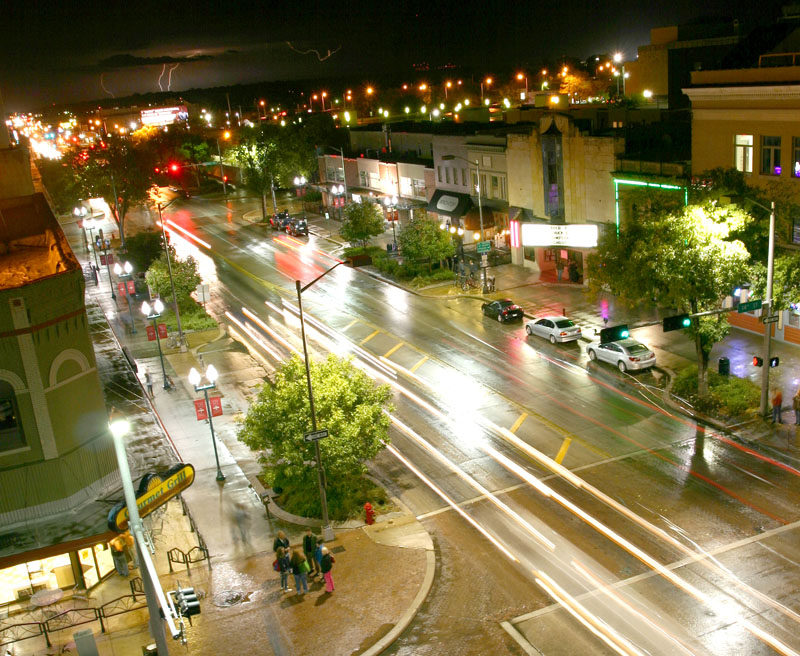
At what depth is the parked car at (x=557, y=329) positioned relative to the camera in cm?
4059

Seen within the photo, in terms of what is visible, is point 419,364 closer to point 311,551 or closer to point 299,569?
point 311,551

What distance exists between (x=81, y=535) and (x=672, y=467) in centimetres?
1856

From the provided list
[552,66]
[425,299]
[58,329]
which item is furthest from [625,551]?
[552,66]

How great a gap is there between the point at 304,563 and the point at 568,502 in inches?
348

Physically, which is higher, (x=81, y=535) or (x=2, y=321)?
(x=2, y=321)

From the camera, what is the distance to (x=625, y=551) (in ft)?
73.1

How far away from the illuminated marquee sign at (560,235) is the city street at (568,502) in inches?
381

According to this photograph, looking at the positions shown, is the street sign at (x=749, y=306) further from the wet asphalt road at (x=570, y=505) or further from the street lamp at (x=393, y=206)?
the street lamp at (x=393, y=206)

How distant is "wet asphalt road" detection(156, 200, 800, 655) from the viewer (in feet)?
62.9

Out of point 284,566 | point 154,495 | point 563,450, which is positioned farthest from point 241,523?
point 563,450

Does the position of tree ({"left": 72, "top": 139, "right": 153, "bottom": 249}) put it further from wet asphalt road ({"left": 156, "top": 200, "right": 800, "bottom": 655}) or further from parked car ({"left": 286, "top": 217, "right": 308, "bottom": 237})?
wet asphalt road ({"left": 156, "top": 200, "right": 800, "bottom": 655})

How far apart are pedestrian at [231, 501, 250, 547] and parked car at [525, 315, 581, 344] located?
65.2ft

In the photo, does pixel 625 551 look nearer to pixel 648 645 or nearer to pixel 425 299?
pixel 648 645

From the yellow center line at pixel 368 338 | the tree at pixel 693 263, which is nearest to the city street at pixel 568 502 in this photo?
the yellow center line at pixel 368 338
